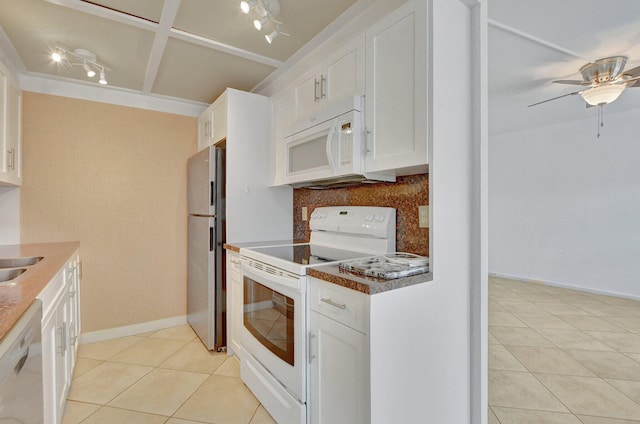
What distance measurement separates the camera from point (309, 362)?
1466 millimetres

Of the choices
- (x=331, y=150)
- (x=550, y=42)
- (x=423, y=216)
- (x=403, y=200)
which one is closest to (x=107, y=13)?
(x=331, y=150)

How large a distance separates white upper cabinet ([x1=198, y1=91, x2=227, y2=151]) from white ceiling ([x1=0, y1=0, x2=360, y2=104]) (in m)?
0.22

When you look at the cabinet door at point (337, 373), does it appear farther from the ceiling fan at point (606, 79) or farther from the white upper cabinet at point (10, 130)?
the ceiling fan at point (606, 79)

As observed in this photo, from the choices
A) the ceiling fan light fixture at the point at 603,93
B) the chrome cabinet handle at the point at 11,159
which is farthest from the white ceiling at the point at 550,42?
the chrome cabinet handle at the point at 11,159

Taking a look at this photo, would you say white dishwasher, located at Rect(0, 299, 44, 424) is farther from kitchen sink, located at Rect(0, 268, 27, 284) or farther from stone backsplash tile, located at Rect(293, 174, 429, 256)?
stone backsplash tile, located at Rect(293, 174, 429, 256)

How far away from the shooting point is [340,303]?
50.8 inches

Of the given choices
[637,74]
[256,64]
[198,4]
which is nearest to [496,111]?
[637,74]

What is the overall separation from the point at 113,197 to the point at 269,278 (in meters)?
2.13

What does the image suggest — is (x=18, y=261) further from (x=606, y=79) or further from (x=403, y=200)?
(x=606, y=79)

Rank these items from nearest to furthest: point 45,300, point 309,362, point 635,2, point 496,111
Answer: point 45,300
point 309,362
point 635,2
point 496,111

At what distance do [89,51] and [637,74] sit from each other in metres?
4.24

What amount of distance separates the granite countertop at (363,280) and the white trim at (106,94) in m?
2.65

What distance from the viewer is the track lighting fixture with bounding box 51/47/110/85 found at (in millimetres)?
2178

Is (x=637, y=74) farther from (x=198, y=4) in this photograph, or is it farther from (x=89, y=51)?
(x=89, y=51)
